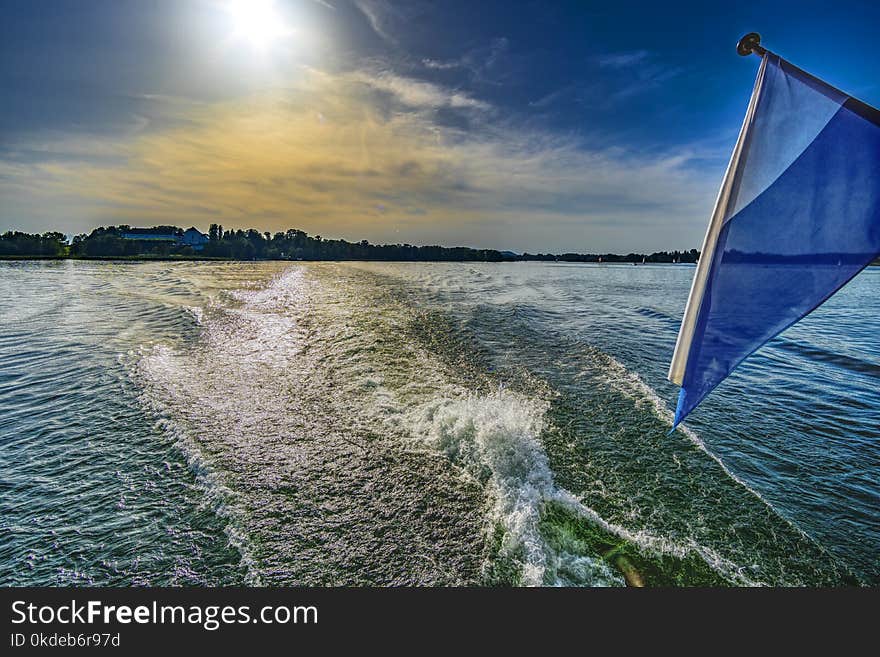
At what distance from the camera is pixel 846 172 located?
2.54 meters

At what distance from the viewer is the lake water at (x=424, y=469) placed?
3531mm

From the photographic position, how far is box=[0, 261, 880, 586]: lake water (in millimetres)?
3531

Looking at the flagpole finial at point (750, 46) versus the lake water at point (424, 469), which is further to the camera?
the lake water at point (424, 469)

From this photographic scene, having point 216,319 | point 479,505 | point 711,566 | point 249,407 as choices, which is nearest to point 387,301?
point 216,319

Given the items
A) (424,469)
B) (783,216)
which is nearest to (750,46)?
(783,216)

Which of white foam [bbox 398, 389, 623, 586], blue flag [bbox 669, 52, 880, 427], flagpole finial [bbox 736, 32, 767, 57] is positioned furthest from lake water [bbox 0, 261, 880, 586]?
flagpole finial [bbox 736, 32, 767, 57]

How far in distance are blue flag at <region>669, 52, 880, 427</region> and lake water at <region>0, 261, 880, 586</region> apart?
2450 mm

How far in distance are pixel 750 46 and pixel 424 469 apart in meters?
5.31

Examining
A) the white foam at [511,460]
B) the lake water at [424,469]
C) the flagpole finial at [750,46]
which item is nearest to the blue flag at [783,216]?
the flagpole finial at [750,46]

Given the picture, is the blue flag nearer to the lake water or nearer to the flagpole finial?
the flagpole finial

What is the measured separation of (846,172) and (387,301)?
62.5 feet

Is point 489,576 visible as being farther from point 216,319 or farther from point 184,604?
point 216,319

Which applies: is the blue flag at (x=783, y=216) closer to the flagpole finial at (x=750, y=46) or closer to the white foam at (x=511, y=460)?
the flagpole finial at (x=750, y=46)

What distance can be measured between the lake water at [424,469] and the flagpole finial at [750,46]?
4.44 m
